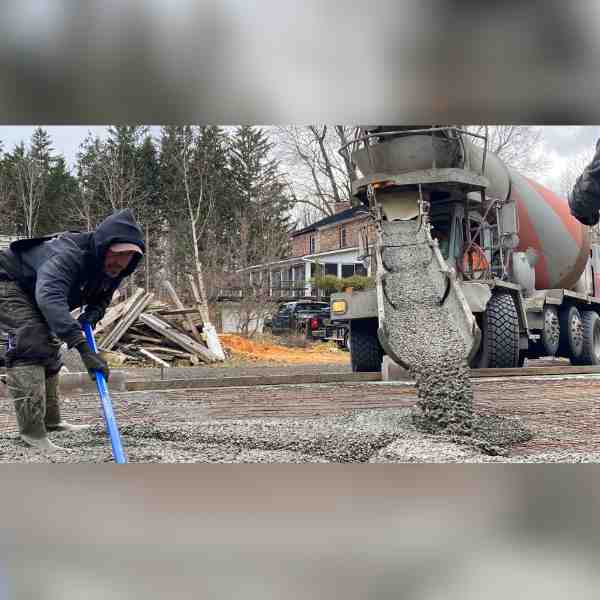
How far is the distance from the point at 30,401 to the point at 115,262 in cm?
75

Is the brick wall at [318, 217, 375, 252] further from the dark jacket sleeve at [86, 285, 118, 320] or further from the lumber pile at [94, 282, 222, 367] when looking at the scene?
the dark jacket sleeve at [86, 285, 118, 320]

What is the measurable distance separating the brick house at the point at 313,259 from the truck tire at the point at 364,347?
41.5 inches

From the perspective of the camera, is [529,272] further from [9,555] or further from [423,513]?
[9,555]

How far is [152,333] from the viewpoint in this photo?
8.89 m

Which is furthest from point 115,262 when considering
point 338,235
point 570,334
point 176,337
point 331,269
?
point 176,337

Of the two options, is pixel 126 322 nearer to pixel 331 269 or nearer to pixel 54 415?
pixel 331 269

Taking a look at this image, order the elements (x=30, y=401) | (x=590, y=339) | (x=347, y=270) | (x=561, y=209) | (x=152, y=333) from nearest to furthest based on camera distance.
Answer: (x=30, y=401) < (x=590, y=339) < (x=561, y=209) < (x=347, y=270) < (x=152, y=333)

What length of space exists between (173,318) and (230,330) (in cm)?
85

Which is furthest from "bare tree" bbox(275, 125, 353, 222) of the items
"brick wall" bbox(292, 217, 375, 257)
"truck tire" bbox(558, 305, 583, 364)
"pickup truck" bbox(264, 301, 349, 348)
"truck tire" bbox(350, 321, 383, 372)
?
"truck tire" bbox(558, 305, 583, 364)

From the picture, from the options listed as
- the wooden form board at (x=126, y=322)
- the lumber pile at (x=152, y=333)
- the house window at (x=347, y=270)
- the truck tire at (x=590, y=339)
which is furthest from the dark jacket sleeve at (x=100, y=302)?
the truck tire at (x=590, y=339)

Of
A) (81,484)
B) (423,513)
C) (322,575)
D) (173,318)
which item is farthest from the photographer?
(173,318)

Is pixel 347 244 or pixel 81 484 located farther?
pixel 347 244
